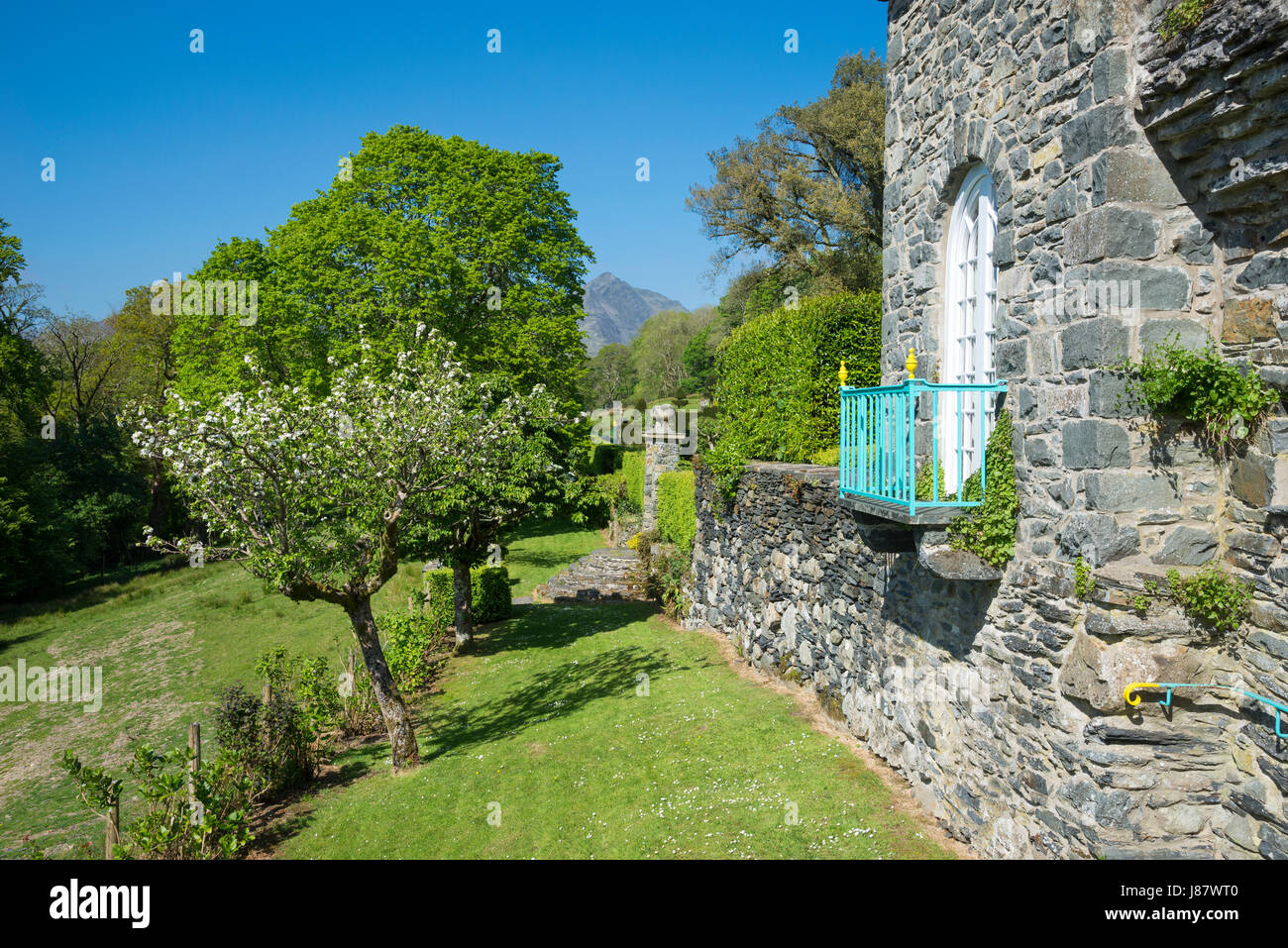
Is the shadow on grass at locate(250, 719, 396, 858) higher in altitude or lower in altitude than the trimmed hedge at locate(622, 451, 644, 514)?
lower

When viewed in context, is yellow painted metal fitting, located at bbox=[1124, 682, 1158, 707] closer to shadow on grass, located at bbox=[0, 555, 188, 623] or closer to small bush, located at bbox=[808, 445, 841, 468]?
small bush, located at bbox=[808, 445, 841, 468]

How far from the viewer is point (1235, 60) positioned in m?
4.27

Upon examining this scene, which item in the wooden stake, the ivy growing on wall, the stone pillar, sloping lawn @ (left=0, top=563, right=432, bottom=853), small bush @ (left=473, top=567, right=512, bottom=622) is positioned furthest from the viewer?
the stone pillar

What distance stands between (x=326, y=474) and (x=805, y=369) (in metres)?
7.57

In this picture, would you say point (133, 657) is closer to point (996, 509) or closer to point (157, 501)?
point (157, 501)

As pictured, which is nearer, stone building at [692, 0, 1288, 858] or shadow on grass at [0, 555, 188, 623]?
stone building at [692, 0, 1288, 858]

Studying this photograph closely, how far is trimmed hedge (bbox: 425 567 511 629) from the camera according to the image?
19500 millimetres

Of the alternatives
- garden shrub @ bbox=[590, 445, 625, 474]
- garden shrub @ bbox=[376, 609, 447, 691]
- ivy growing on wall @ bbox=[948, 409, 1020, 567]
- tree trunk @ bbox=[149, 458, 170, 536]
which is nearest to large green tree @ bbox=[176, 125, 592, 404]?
garden shrub @ bbox=[376, 609, 447, 691]

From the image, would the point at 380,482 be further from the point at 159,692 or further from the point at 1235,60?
the point at 1235,60

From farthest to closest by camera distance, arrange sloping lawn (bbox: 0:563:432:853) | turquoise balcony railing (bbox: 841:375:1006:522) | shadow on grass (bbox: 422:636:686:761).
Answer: shadow on grass (bbox: 422:636:686:761), sloping lawn (bbox: 0:563:432:853), turquoise balcony railing (bbox: 841:375:1006:522)

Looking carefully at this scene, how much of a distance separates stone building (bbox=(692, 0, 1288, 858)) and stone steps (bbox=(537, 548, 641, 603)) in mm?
15898

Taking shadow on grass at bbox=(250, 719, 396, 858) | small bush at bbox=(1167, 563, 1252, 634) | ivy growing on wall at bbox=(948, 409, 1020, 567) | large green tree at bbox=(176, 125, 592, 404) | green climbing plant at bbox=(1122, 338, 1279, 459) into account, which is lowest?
shadow on grass at bbox=(250, 719, 396, 858)

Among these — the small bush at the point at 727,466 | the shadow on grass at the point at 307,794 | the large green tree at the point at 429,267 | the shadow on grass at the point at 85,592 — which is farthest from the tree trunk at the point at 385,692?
the shadow on grass at the point at 85,592

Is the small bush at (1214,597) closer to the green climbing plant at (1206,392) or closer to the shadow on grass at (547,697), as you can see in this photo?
the green climbing plant at (1206,392)
